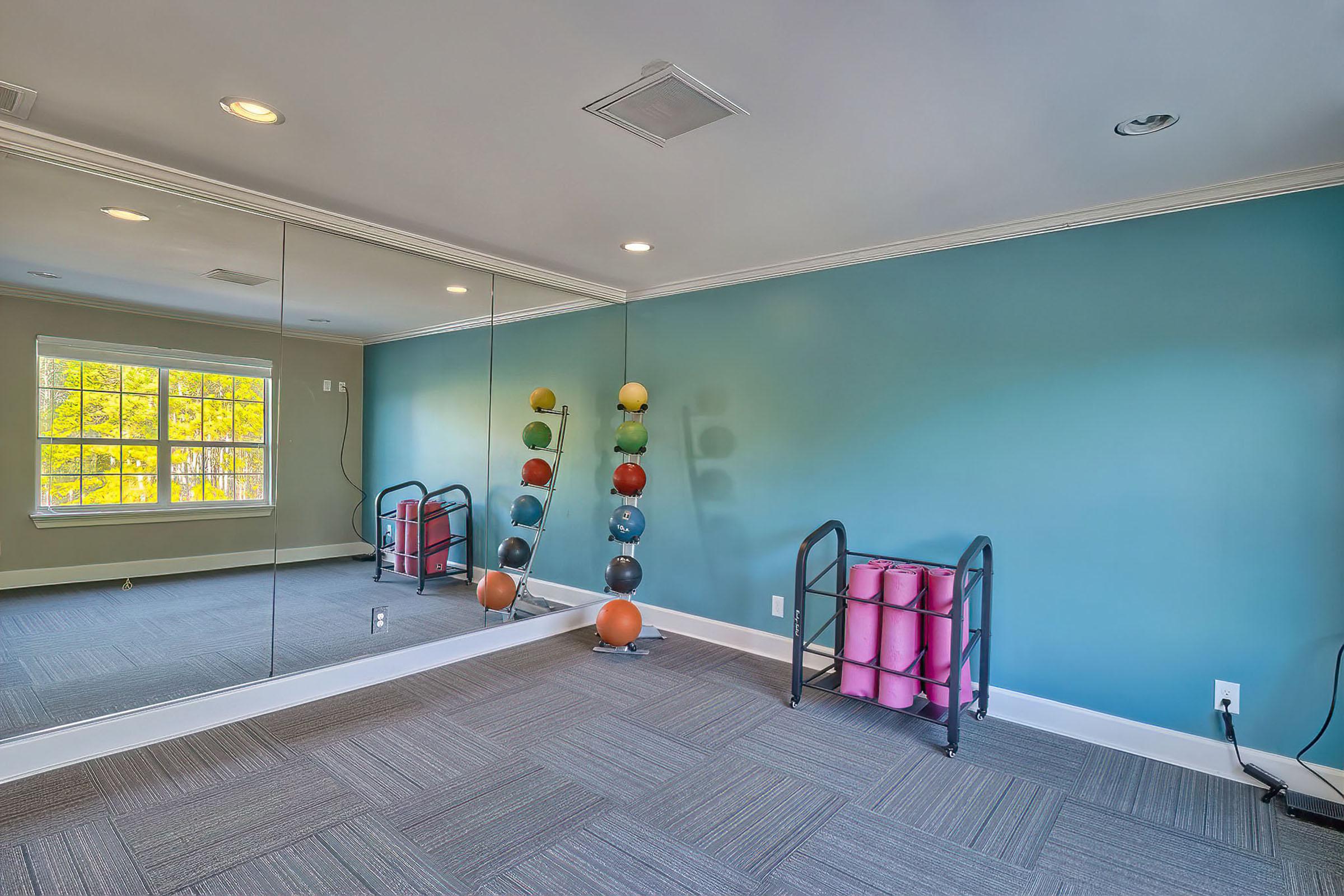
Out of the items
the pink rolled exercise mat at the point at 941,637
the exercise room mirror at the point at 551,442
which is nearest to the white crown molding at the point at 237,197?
the exercise room mirror at the point at 551,442

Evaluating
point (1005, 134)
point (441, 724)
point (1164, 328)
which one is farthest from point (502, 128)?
point (1164, 328)

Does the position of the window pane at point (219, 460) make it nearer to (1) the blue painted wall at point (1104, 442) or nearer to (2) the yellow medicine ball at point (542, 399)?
(2) the yellow medicine ball at point (542, 399)

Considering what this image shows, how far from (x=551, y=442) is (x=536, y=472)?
242mm

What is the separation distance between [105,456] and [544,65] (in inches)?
99.6

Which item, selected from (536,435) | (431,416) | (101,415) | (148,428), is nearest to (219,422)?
(148,428)

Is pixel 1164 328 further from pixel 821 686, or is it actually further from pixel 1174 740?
pixel 821 686

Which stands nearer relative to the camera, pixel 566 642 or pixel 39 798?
pixel 39 798

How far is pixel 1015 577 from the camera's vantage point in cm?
339

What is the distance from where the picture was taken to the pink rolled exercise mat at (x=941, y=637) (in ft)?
10.4

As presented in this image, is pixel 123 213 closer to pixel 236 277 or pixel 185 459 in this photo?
pixel 236 277

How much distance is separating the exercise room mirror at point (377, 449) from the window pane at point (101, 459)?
0.66 meters

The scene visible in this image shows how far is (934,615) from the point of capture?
123 inches

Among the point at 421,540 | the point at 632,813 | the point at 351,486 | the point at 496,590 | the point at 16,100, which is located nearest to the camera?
the point at 16,100

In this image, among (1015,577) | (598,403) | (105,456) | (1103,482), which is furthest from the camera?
(598,403)
